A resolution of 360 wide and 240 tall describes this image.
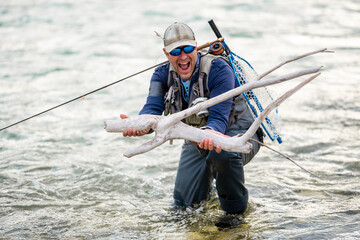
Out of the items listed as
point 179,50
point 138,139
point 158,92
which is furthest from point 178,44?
point 138,139

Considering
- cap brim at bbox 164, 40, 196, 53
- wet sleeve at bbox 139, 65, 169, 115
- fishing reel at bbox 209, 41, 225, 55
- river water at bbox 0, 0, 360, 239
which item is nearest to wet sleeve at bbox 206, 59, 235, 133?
fishing reel at bbox 209, 41, 225, 55

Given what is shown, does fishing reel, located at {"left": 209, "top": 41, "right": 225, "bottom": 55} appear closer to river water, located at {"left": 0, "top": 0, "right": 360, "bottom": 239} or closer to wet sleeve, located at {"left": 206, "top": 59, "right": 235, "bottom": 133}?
wet sleeve, located at {"left": 206, "top": 59, "right": 235, "bottom": 133}

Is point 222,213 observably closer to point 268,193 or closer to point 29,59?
point 268,193

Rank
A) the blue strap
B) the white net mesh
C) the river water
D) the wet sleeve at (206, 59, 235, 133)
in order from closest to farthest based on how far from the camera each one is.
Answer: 1. the wet sleeve at (206, 59, 235, 133)
2. the blue strap
3. the white net mesh
4. the river water

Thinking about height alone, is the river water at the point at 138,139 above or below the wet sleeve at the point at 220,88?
below

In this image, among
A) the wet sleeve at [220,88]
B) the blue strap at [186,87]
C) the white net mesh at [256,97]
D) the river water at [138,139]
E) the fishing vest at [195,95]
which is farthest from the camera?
the river water at [138,139]

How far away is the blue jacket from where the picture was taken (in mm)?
4508

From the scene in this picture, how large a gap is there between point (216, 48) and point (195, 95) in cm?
54

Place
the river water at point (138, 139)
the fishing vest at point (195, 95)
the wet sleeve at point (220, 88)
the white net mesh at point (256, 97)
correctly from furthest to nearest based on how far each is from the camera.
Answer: the river water at point (138, 139), the white net mesh at point (256, 97), the fishing vest at point (195, 95), the wet sleeve at point (220, 88)

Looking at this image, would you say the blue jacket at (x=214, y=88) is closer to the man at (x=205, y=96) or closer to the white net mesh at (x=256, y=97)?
the man at (x=205, y=96)

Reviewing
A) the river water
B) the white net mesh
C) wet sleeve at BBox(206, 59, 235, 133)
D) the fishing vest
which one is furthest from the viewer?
the river water

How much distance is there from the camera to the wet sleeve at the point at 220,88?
4492 mm

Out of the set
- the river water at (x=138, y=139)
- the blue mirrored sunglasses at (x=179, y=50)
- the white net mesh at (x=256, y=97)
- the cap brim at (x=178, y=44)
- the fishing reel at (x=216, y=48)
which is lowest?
the river water at (x=138, y=139)

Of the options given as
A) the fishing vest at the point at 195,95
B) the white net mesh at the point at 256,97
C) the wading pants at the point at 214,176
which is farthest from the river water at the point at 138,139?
the fishing vest at the point at 195,95
